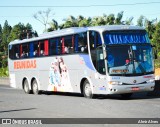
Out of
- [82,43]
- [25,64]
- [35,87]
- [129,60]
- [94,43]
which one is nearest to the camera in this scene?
[129,60]

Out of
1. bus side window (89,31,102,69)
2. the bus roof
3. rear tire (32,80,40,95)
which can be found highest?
the bus roof

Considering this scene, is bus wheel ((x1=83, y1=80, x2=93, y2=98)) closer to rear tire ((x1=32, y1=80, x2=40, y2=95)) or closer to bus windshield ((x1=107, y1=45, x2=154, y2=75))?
bus windshield ((x1=107, y1=45, x2=154, y2=75))

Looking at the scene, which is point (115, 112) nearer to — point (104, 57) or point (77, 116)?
point (77, 116)

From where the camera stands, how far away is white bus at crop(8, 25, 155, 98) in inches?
770

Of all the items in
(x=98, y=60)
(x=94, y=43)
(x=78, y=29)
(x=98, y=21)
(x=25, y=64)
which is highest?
(x=98, y=21)

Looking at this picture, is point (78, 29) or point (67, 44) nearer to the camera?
point (78, 29)

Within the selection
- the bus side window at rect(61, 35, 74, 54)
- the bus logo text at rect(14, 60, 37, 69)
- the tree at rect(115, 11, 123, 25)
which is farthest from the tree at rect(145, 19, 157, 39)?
the bus side window at rect(61, 35, 74, 54)

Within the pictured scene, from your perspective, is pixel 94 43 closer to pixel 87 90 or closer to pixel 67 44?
pixel 87 90

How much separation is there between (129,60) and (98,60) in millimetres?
1405

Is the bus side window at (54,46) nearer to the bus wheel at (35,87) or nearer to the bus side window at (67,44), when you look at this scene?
the bus side window at (67,44)

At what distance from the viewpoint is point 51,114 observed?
1432 cm

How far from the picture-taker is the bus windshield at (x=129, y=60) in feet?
64.1

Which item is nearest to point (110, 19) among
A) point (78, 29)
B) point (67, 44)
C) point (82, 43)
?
point (67, 44)

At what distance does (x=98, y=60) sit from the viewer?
66.1 feet
